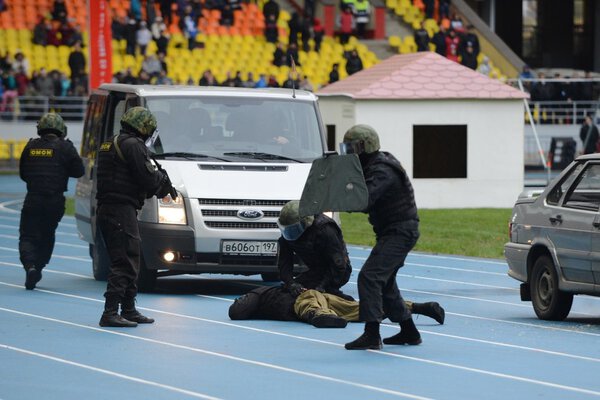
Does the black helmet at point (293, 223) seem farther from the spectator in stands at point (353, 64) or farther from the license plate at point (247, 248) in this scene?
the spectator in stands at point (353, 64)

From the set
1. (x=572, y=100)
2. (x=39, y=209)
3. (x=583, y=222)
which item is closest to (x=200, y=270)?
(x=39, y=209)

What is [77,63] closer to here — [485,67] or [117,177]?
[485,67]

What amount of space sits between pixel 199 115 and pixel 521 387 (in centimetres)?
792

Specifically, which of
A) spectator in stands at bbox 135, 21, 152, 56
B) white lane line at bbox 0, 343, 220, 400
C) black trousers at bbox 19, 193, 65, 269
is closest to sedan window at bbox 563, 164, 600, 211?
white lane line at bbox 0, 343, 220, 400

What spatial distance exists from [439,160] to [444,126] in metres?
0.73

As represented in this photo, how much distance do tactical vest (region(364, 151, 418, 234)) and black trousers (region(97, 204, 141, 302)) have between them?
246 cm

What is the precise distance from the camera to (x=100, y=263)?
722 inches

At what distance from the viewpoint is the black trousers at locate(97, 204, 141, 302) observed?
531 inches

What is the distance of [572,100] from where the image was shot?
158 ft

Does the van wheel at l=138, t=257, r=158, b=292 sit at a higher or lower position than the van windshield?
lower

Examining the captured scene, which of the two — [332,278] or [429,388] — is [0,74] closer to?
[332,278]

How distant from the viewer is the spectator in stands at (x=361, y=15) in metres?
51.7

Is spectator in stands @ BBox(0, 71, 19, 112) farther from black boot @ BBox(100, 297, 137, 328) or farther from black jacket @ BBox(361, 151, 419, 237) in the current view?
black jacket @ BBox(361, 151, 419, 237)

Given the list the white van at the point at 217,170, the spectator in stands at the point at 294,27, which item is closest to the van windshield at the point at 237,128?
the white van at the point at 217,170
